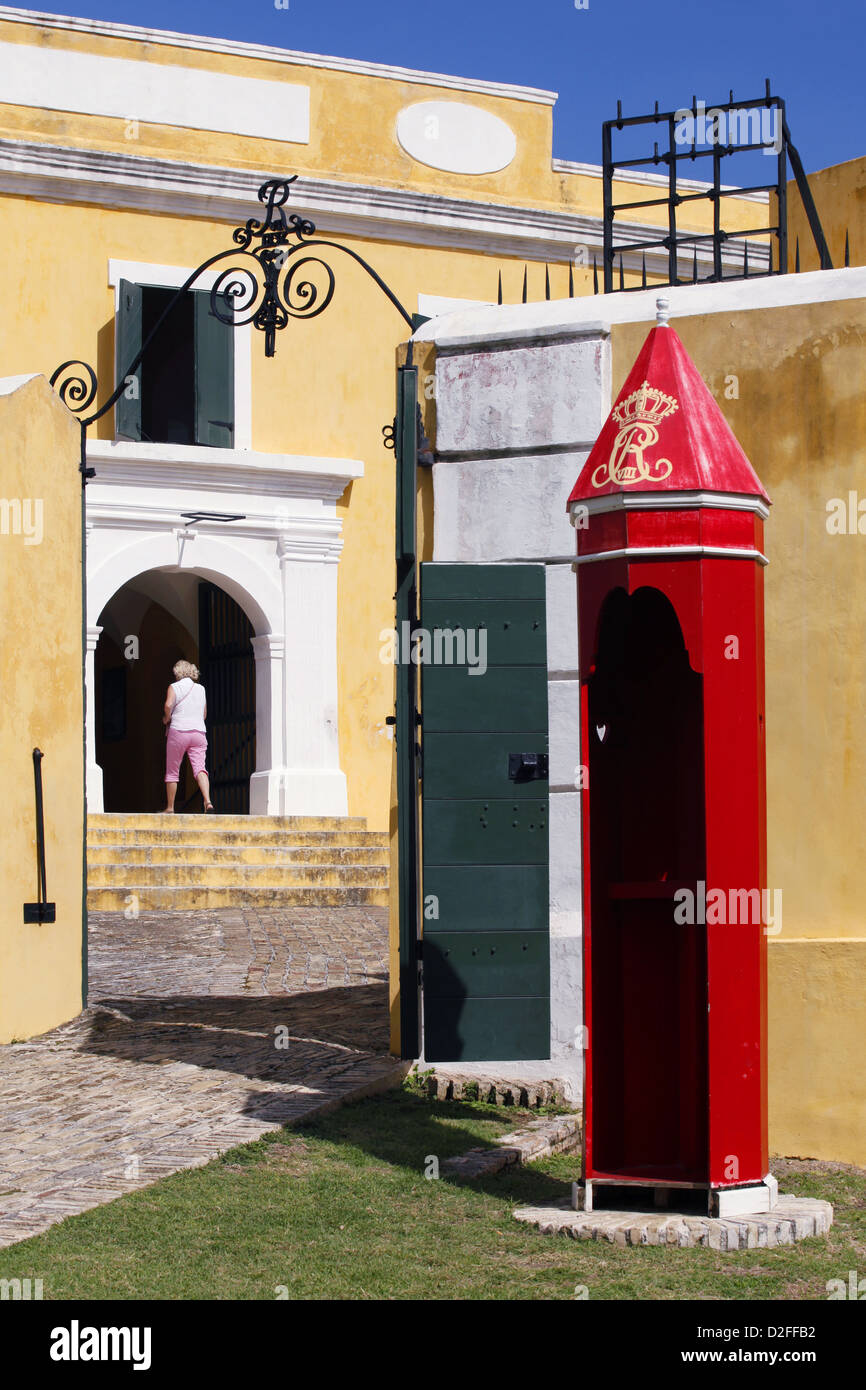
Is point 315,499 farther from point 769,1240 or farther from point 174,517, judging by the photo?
point 769,1240

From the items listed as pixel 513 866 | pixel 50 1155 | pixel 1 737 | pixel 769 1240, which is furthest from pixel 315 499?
pixel 769 1240

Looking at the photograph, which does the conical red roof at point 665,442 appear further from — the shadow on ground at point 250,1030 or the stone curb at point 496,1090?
A: the shadow on ground at point 250,1030

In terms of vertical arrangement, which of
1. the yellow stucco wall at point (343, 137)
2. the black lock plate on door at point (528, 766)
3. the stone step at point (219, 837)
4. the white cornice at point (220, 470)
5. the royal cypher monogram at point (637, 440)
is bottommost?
the stone step at point (219, 837)

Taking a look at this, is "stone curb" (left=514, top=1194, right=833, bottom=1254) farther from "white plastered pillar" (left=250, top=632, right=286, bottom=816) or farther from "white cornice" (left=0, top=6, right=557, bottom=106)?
"white cornice" (left=0, top=6, right=557, bottom=106)

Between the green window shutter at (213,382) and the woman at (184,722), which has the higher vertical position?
the green window shutter at (213,382)

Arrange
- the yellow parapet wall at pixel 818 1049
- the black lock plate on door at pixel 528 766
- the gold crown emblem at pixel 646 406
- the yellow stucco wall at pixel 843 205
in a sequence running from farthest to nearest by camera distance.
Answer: the yellow stucco wall at pixel 843 205 < the black lock plate on door at pixel 528 766 < the yellow parapet wall at pixel 818 1049 < the gold crown emblem at pixel 646 406

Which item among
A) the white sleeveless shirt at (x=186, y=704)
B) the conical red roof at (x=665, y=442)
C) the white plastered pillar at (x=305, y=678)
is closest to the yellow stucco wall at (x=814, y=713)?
the conical red roof at (x=665, y=442)

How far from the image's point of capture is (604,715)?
21.0 ft

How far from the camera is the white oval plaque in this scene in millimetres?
19562

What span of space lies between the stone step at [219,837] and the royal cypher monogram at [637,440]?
10145 mm

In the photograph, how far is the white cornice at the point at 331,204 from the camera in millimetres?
18062

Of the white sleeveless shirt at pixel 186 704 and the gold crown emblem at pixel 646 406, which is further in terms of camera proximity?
the white sleeveless shirt at pixel 186 704

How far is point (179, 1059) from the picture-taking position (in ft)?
28.0

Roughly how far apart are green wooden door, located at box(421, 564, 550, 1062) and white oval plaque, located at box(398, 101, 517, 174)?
12.8m
